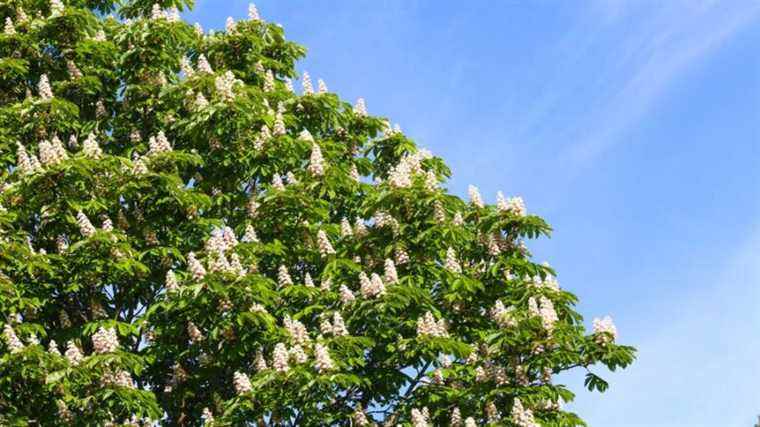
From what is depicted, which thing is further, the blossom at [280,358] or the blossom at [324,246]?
the blossom at [324,246]

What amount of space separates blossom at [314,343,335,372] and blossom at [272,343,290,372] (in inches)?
15.9

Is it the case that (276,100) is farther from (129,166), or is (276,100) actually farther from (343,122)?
(129,166)

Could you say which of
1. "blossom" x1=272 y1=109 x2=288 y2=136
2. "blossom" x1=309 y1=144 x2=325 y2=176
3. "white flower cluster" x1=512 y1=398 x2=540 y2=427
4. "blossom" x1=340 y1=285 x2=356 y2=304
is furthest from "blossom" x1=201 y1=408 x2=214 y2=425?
"blossom" x1=272 y1=109 x2=288 y2=136

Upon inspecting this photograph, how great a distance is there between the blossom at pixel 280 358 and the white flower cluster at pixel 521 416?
9.57 ft

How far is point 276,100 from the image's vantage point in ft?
61.9

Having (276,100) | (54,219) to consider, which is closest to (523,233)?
(276,100)

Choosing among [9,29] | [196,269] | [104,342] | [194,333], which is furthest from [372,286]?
[9,29]

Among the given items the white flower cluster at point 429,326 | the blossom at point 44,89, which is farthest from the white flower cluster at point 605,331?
the blossom at point 44,89

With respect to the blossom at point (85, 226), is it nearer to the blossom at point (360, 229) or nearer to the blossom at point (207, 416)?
the blossom at point (207, 416)

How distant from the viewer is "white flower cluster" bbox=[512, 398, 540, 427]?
13.7 m

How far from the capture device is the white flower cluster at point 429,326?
14438 millimetres

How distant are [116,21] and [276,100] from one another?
3865 mm

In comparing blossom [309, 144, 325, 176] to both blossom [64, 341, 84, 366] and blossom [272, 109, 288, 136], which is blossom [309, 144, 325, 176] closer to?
blossom [272, 109, 288, 136]

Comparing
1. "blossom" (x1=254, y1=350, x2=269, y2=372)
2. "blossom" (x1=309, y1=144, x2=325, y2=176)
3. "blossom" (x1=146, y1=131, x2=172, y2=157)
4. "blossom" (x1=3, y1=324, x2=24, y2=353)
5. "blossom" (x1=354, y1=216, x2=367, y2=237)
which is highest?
"blossom" (x1=309, y1=144, x2=325, y2=176)
